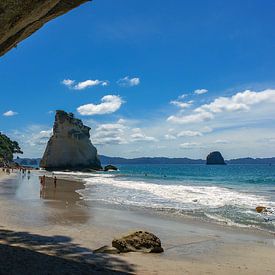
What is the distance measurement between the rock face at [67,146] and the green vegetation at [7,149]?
15191 millimetres

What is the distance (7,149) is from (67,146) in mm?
29035

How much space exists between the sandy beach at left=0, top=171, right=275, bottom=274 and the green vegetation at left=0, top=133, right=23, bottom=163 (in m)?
102

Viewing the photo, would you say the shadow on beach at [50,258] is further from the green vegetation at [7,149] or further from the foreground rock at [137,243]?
the green vegetation at [7,149]

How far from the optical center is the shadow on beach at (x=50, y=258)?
745 centimetres

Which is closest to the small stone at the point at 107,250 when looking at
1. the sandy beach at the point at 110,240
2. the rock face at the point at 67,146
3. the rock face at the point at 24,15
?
the sandy beach at the point at 110,240

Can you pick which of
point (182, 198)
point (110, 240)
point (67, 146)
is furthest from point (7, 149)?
point (110, 240)

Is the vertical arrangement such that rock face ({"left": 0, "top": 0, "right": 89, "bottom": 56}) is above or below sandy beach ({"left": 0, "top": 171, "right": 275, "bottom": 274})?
above

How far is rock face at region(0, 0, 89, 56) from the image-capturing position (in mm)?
6473

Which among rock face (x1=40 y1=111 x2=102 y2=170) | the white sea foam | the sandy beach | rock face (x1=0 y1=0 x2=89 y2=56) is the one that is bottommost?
the sandy beach

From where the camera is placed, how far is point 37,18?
7.29 metres

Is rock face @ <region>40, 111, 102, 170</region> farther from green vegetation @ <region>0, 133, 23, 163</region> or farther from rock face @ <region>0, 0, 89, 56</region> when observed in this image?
rock face @ <region>0, 0, 89, 56</region>

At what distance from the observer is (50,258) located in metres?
8.42

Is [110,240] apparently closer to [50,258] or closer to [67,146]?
[50,258]

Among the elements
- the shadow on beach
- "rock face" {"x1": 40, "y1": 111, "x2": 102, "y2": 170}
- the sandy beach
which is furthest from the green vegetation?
the shadow on beach
